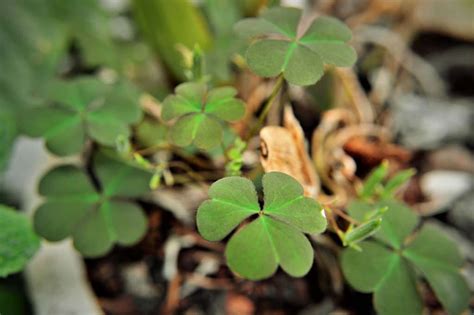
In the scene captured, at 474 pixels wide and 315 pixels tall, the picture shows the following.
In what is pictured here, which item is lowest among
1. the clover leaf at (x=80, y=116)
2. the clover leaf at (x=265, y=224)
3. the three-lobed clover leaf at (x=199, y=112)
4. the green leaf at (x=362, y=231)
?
the clover leaf at (x=80, y=116)

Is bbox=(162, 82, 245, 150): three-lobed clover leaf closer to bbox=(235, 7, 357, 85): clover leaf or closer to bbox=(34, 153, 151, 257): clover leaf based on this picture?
bbox=(235, 7, 357, 85): clover leaf

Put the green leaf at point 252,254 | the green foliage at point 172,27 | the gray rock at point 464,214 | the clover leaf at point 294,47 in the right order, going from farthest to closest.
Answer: the green foliage at point 172,27
the gray rock at point 464,214
the clover leaf at point 294,47
the green leaf at point 252,254

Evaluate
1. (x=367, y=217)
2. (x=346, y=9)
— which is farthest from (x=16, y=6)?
(x=367, y=217)

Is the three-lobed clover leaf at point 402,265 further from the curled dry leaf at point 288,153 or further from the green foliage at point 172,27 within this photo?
the green foliage at point 172,27

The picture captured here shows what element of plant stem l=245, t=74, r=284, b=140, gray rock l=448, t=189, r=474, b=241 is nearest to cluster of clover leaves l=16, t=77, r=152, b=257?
plant stem l=245, t=74, r=284, b=140

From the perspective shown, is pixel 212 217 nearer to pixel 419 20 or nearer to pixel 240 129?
pixel 240 129

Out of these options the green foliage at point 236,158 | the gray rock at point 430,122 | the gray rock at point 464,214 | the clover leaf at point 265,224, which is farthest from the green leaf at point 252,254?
the gray rock at point 430,122
